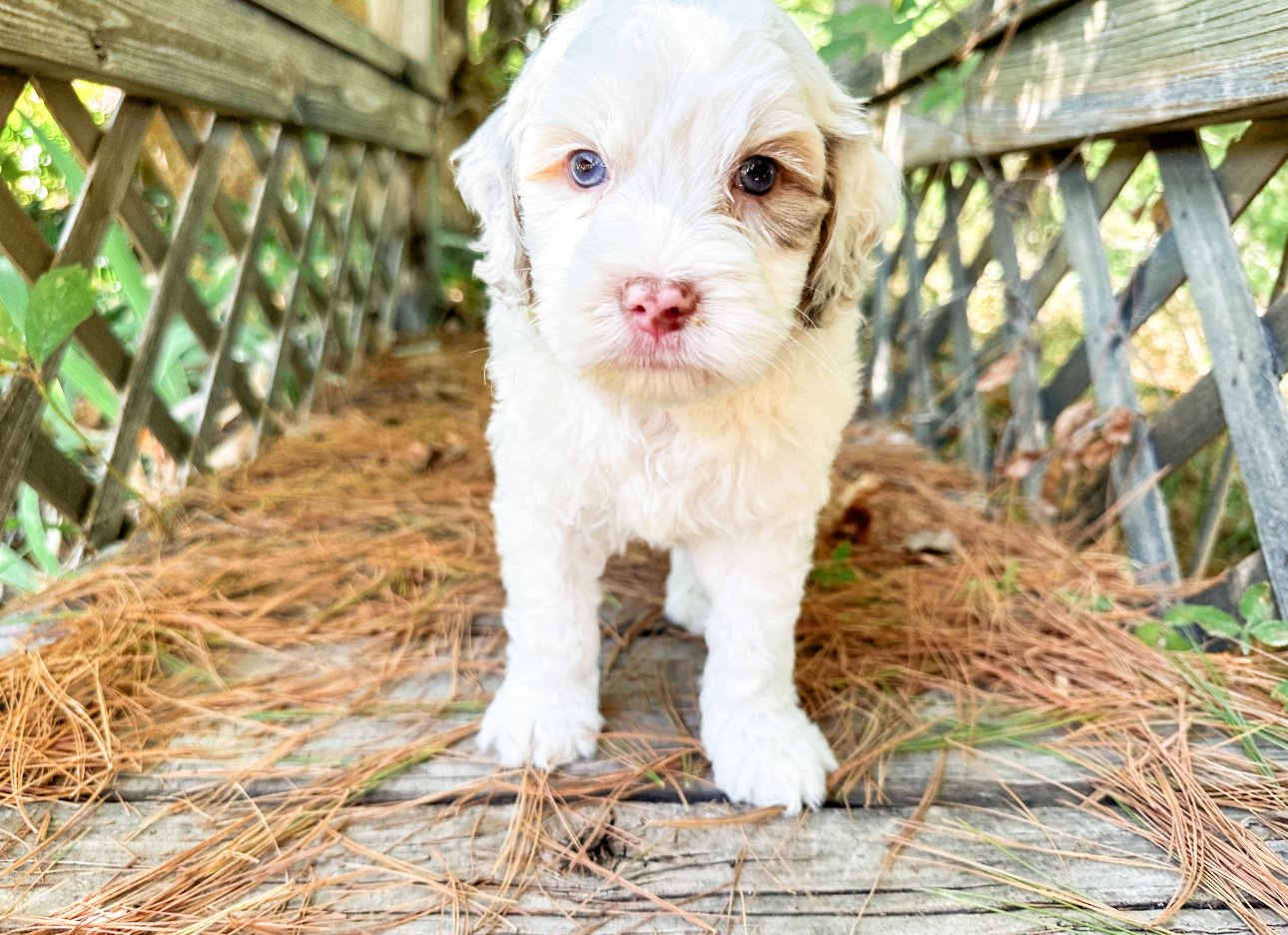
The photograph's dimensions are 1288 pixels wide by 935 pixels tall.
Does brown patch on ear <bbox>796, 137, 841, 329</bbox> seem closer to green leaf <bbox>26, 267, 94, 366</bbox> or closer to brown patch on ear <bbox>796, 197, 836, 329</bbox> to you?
brown patch on ear <bbox>796, 197, 836, 329</bbox>

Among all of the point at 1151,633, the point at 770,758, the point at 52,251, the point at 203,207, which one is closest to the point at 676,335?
the point at 770,758

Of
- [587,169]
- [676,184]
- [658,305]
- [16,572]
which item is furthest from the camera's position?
[16,572]

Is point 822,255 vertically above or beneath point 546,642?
above

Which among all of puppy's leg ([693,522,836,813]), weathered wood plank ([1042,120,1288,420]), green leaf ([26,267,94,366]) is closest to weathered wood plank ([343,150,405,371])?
green leaf ([26,267,94,366])

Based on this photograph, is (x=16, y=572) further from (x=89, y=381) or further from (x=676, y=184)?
(x=676, y=184)

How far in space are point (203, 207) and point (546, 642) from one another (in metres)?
2.12

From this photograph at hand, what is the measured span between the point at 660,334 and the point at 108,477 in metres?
2.18

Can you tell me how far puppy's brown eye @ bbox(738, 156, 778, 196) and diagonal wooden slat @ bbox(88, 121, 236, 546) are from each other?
2.19m

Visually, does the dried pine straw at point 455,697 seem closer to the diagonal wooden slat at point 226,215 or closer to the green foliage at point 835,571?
the green foliage at point 835,571

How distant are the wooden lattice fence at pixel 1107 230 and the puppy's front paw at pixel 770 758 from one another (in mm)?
1339

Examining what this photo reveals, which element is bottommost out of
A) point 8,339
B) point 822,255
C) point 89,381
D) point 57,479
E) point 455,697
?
point 455,697

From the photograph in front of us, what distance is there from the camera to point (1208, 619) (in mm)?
2191

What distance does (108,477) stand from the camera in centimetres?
260

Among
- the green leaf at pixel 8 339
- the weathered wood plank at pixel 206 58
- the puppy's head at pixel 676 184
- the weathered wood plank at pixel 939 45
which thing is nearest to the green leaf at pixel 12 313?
the green leaf at pixel 8 339
